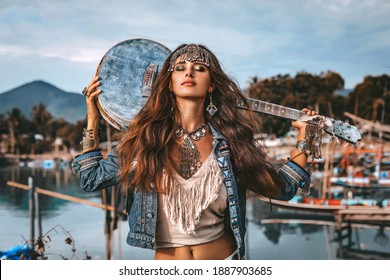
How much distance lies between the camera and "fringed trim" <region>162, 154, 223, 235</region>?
4.92ft

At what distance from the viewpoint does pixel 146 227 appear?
152cm

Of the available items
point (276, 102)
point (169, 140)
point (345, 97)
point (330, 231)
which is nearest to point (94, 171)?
point (169, 140)

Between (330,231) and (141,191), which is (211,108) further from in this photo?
(330,231)

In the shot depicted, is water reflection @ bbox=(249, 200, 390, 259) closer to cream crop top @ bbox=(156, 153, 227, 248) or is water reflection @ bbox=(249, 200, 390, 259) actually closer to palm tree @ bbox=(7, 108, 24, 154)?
palm tree @ bbox=(7, 108, 24, 154)

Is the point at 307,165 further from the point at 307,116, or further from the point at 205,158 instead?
the point at 205,158

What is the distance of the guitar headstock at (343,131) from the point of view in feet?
5.55

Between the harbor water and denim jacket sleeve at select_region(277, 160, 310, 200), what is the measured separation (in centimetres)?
784

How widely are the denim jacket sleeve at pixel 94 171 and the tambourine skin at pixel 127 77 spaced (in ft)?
0.59

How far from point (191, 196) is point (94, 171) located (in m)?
0.29

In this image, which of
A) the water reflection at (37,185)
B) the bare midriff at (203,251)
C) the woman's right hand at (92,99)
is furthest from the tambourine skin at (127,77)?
the water reflection at (37,185)

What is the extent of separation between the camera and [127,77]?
5.71 feet

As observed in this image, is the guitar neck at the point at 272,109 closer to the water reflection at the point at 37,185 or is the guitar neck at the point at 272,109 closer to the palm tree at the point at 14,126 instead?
the palm tree at the point at 14,126
